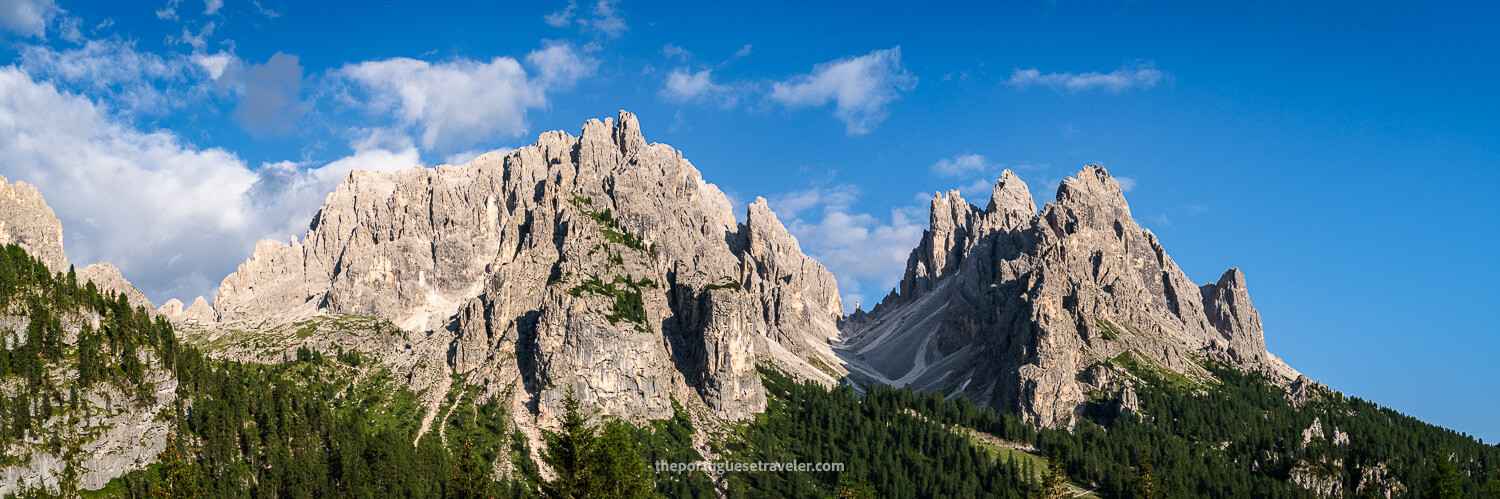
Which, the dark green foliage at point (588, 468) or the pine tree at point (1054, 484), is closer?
the dark green foliage at point (588, 468)

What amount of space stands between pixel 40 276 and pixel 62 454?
4009 centimetres

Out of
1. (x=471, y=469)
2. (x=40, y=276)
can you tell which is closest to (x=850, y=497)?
(x=471, y=469)

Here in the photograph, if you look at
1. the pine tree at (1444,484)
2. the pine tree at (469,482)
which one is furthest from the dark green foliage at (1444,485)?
the pine tree at (469,482)

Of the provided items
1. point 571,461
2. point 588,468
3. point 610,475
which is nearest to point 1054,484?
point 610,475

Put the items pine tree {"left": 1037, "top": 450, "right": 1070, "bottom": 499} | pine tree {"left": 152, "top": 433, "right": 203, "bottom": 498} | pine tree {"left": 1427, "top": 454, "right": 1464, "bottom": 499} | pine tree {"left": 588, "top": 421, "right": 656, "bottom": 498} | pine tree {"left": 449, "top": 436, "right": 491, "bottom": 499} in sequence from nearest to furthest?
pine tree {"left": 588, "top": 421, "right": 656, "bottom": 498}, pine tree {"left": 152, "top": 433, "right": 203, "bottom": 498}, pine tree {"left": 449, "top": 436, "right": 491, "bottom": 499}, pine tree {"left": 1037, "top": 450, "right": 1070, "bottom": 499}, pine tree {"left": 1427, "top": 454, "right": 1464, "bottom": 499}

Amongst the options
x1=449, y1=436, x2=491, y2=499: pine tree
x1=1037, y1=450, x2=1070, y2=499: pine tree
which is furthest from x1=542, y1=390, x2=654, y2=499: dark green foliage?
x1=1037, y1=450, x2=1070, y2=499: pine tree

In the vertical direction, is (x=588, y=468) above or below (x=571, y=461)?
below

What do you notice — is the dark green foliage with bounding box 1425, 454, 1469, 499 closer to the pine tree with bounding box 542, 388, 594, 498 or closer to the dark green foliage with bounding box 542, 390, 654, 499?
the dark green foliage with bounding box 542, 390, 654, 499

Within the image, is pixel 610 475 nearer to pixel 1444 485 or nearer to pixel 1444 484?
pixel 1444 485

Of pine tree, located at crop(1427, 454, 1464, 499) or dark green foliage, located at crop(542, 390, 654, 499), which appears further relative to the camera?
pine tree, located at crop(1427, 454, 1464, 499)

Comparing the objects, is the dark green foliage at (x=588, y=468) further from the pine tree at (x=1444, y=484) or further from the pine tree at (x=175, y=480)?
the pine tree at (x=1444, y=484)

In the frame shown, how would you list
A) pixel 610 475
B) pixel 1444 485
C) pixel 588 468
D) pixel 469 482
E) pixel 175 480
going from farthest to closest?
pixel 1444 485 → pixel 469 482 → pixel 175 480 → pixel 610 475 → pixel 588 468

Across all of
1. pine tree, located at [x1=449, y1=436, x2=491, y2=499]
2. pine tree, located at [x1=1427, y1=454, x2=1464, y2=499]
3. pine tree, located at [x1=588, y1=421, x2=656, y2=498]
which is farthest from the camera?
pine tree, located at [x1=1427, y1=454, x2=1464, y2=499]

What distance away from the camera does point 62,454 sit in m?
150
